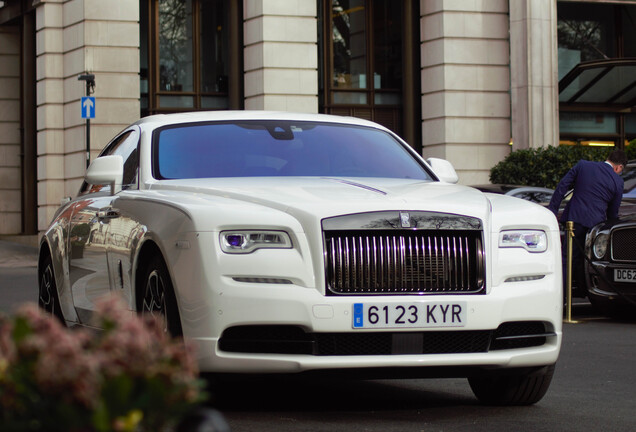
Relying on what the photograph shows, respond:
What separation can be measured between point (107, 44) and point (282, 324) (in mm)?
24122

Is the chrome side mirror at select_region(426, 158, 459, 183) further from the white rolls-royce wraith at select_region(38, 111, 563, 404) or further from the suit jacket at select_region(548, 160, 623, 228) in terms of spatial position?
the suit jacket at select_region(548, 160, 623, 228)

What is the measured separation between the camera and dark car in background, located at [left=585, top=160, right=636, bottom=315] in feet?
40.9

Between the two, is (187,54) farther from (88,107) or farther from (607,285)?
(607,285)

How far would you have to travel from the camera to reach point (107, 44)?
95.2 ft

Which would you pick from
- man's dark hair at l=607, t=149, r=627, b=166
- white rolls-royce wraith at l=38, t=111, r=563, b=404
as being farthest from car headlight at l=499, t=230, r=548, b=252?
man's dark hair at l=607, t=149, r=627, b=166

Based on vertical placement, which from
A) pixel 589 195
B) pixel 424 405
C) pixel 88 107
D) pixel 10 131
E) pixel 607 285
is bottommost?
pixel 424 405

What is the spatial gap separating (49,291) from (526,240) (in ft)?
12.2

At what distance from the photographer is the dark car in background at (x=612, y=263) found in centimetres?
1245

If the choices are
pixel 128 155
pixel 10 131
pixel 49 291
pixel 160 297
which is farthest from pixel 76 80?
pixel 160 297

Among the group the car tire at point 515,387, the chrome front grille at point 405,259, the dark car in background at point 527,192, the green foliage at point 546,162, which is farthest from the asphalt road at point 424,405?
the green foliage at point 546,162

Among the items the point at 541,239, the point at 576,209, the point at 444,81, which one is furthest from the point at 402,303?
the point at 444,81

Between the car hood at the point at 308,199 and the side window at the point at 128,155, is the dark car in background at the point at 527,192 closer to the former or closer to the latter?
the side window at the point at 128,155

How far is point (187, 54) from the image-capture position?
29.8m

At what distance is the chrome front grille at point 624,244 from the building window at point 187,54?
698 inches
